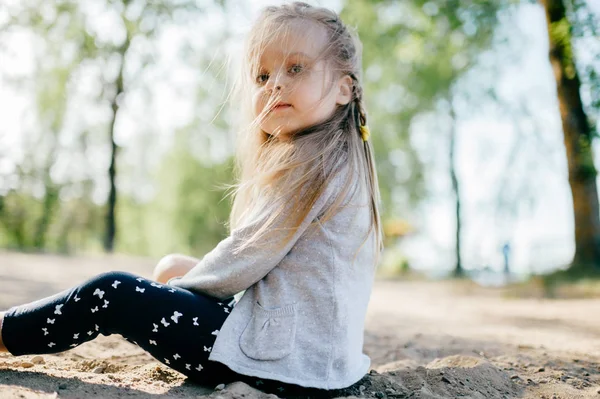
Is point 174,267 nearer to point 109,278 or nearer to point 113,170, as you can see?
point 109,278

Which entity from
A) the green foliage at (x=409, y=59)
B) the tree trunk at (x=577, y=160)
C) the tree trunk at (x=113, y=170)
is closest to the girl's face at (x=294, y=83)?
the tree trunk at (x=577, y=160)

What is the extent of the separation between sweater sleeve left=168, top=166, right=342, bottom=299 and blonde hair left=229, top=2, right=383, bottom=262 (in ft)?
0.07

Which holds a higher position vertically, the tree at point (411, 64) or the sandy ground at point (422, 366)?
the tree at point (411, 64)

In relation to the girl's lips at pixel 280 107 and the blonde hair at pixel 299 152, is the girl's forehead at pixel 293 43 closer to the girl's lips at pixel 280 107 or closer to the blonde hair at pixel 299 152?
the blonde hair at pixel 299 152

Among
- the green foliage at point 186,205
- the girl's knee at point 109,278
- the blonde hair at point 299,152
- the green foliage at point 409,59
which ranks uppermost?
the green foliage at point 409,59

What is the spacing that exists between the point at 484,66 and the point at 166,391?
1371 centimetres

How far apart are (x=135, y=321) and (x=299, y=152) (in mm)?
885

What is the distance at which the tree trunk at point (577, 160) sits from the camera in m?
8.62

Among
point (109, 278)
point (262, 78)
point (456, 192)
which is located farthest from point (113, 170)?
point (109, 278)

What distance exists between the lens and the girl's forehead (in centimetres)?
226

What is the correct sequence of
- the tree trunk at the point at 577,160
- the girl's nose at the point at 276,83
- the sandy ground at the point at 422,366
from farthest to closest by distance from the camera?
the tree trunk at the point at 577,160 < the girl's nose at the point at 276,83 < the sandy ground at the point at 422,366

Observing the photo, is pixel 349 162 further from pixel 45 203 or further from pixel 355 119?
pixel 45 203

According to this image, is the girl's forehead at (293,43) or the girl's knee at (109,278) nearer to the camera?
the girl's knee at (109,278)

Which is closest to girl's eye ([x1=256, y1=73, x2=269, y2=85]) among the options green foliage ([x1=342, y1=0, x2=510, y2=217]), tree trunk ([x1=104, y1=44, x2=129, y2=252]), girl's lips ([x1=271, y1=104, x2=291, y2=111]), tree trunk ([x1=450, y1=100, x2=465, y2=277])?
girl's lips ([x1=271, y1=104, x2=291, y2=111])
